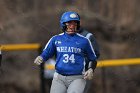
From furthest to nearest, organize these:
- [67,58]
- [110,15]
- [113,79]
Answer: [110,15]
[113,79]
[67,58]

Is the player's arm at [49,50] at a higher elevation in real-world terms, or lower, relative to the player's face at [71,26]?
lower

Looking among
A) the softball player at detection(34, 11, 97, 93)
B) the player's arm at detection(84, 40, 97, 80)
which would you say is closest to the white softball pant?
the softball player at detection(34, 11, 97, 93)

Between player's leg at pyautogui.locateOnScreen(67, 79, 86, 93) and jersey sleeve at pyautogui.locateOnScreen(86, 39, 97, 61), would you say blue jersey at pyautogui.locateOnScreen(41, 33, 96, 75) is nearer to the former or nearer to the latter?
jersey sleeve at pyautogui.locateOnScreen(86, 39, 97, 61)

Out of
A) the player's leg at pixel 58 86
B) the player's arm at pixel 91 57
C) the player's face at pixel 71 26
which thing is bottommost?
the player's leg at pixel 58 86

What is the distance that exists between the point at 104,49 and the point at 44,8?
179 cm

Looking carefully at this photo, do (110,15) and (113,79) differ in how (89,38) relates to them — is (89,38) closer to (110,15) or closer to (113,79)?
(113,79)

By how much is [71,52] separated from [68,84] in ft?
1.36

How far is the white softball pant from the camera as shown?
8141 millimetres

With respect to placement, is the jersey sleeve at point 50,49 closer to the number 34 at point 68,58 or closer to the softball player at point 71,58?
the softball player at point 71,58

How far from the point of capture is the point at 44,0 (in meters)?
15.5

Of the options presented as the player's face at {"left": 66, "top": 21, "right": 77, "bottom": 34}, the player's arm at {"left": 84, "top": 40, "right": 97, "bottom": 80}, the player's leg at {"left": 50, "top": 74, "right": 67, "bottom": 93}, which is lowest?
the player's leg at {"left": 50, "top": 74, "right": 67, "bottom": 93}

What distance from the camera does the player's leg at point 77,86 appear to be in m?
8.12

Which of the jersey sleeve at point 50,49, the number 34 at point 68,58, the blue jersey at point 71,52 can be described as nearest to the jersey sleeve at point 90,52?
the blue jersey at point 71,52

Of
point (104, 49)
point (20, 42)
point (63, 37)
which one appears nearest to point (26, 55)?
point (20, 42)
